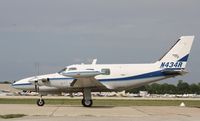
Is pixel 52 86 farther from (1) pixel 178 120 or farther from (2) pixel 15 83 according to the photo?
(1) pixel 178 120

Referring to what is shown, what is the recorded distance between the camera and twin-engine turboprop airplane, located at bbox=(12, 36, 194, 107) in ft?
109

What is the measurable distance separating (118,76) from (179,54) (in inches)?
201

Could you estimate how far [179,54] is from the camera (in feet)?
112

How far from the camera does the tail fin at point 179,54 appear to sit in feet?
111

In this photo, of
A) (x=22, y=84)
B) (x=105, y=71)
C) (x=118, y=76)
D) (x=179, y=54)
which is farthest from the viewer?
(x=22, y=84)

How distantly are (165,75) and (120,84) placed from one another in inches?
139

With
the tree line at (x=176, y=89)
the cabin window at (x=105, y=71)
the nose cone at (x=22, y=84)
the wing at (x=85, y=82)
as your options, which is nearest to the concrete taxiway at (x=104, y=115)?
the wing at (x=85, y=82)

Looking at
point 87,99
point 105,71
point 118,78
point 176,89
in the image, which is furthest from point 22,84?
point 176,89

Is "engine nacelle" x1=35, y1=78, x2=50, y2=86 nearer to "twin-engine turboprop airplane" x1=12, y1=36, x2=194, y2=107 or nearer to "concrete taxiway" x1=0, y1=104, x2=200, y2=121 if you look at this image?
"twin-engine turboprop airplane" x1=12, y1=36, x2=194, y2=107

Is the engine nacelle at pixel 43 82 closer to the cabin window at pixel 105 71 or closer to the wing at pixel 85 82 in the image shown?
the wing at pixel 85 82

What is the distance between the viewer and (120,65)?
111ft

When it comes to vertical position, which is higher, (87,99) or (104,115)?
(87,99)

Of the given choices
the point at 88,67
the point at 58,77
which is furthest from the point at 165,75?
the point at 58,77

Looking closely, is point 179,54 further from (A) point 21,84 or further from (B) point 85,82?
(A) point 21,84
